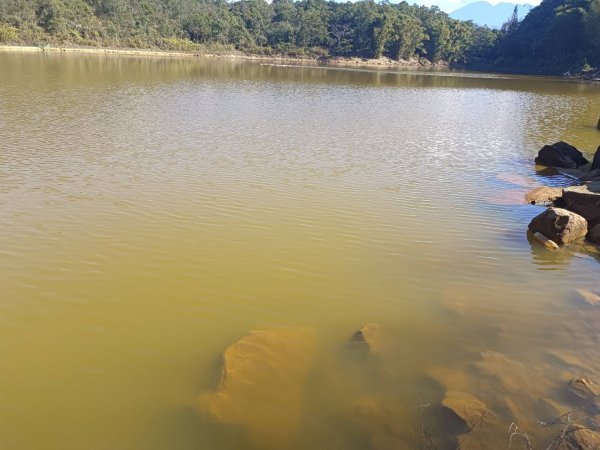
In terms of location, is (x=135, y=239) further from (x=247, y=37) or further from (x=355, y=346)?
(x=247, y=37)

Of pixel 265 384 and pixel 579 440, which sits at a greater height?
pixel 579 440

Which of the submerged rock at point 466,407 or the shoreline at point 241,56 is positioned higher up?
the shoreline at point 241,56

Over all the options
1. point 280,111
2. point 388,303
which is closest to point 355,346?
point 388,303

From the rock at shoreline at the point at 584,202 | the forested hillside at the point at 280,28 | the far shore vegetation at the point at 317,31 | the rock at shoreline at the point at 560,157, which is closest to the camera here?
the rock at shoreline at the point at 584,202

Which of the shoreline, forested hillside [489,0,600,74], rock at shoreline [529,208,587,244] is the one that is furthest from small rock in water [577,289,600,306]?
forested hillside [489,0,600,74]

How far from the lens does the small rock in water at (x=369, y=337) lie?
6.51 m

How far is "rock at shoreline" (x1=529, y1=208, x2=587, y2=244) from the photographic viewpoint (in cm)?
1031

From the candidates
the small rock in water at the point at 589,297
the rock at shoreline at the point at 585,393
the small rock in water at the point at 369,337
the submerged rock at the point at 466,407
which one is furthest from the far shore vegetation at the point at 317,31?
→ the rock at shoreline at the point at 585,393

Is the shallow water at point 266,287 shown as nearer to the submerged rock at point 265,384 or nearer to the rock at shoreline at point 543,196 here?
the submerged rock at point 265,384

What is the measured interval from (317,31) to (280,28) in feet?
35.4

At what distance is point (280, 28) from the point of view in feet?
424

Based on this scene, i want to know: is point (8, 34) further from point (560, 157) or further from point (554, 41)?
point (554, 41)

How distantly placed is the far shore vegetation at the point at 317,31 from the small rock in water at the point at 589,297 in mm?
86414

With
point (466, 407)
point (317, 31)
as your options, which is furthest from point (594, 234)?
point (317, 31)
